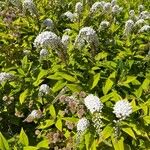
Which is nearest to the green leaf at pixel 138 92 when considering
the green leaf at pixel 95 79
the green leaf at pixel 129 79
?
the green leaf at pixel 129 79

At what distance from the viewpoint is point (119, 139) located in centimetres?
494

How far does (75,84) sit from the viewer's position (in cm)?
555

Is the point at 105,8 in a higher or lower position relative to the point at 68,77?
higher

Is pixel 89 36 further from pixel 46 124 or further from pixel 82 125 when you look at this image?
pixel 82 125

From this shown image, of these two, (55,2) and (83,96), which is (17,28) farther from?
(83,96)

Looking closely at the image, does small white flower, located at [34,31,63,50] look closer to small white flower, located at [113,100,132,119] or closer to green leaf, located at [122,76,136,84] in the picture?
green leaf, located at [122,76,136,84]

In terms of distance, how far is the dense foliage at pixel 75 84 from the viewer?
4922 millimetres

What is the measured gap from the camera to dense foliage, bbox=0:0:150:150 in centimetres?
492

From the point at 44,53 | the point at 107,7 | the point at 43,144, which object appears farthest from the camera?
the point at 107,7

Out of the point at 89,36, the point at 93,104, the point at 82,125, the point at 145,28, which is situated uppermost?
the point at 89,36

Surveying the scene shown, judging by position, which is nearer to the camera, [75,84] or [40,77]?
[75,84]

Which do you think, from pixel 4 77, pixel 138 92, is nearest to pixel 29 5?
pixel 4 77

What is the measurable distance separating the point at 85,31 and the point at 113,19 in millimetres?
1924

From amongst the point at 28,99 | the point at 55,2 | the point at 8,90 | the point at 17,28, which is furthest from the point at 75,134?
the point at 55,2
